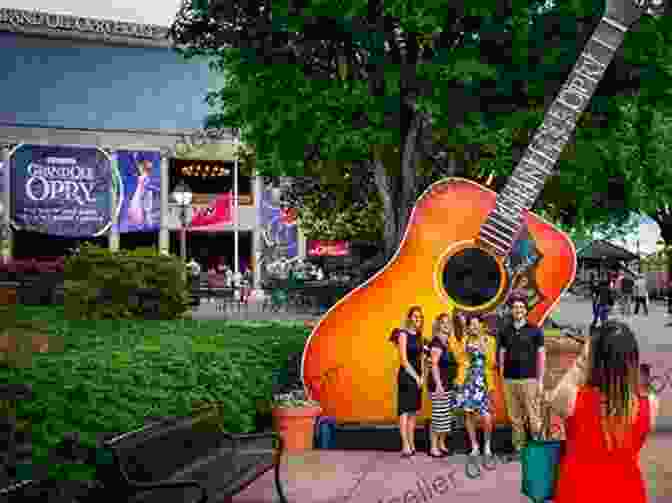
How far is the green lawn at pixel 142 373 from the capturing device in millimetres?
5750

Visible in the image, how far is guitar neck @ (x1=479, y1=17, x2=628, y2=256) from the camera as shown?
8.86 metres

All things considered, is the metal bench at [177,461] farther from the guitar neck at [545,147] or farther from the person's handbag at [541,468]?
the guitar neck at [545,147]

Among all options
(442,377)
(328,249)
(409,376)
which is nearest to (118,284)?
(409,376)

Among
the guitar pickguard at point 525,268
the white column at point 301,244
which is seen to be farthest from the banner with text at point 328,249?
the guitar pickguard at point 525,268

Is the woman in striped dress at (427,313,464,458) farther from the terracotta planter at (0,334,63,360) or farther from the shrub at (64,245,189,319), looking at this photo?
the shrub at (64,245,189,319)

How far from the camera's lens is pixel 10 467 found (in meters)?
4.90

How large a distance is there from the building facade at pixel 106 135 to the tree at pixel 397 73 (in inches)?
933

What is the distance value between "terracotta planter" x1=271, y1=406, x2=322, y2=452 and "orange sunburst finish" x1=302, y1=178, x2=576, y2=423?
308mm

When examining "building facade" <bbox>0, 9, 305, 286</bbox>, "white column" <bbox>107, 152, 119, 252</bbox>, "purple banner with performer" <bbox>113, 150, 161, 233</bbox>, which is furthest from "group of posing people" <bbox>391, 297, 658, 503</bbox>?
"purple banner with performer" <bbox>113, 150, 161, 233</bbox>

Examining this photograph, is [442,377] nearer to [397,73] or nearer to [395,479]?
[395,479]

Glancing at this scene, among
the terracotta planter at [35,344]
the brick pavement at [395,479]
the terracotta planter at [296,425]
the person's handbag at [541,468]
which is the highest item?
the terracotta planter at [35,344]

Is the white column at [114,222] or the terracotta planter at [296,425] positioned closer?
the terracotta planter at [296,425]

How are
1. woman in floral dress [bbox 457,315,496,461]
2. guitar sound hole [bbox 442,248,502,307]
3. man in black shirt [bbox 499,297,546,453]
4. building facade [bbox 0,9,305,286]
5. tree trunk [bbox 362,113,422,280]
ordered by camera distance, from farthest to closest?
1. building facade [bbox 0,9,305,286]
2. tree trunk [bbox 362,113,422,280]
3. guitar sound hole [bbox 442,248,502,307]
4. woman in floral dress [bbox 457,315,496,461]
5. man in black shirt [bbox 499,297,546,453]

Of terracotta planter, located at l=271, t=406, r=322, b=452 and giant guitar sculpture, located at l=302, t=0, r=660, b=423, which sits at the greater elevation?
giant guitar sculpture, located at l=302, t=0, r=660, b=423
